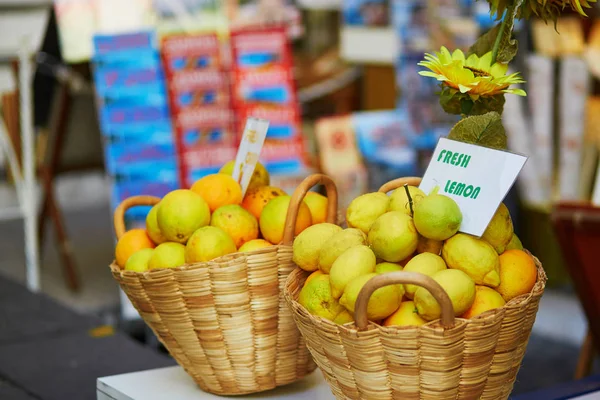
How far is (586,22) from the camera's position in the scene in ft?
12.9

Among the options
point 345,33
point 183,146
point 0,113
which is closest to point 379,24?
point 345,33

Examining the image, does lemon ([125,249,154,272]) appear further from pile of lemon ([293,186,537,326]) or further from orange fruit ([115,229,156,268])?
pile of lemon ([293,186,537,326])

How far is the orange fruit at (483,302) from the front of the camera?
3.93 feet

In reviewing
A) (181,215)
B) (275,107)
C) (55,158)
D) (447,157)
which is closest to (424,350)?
(447,157)

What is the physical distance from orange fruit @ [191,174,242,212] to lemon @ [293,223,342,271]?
0.24 metres

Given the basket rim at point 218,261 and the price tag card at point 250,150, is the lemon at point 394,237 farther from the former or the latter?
the price tag card at point 250,150

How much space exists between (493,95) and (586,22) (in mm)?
2856

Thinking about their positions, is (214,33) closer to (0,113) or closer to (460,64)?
(0,113)

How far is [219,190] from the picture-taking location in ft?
5.14

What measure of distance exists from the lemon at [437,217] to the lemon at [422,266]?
0.03 meters

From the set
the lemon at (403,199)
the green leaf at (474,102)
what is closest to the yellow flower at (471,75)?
the green leaf at (474,102)

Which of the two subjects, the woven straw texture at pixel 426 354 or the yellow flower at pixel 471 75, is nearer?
the woven straw texture at pixel 426 354

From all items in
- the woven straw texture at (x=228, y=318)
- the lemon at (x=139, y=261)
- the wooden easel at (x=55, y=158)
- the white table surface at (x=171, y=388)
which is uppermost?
the lemon at (x=139, y=261)

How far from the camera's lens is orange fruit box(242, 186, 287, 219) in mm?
1619
